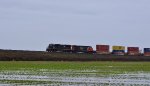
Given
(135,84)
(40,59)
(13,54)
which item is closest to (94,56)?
(40,59)

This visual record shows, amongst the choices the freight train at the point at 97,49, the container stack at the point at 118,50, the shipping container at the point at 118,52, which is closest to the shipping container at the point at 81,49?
the freight train at the point at 97,49

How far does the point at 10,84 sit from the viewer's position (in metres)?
34.7

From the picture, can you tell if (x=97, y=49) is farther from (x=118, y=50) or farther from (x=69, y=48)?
(x=69, y=48)

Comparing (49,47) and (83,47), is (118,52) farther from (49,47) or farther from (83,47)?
(49,47)

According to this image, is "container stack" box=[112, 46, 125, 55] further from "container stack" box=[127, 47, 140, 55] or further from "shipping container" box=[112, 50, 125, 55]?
"container stack" box=[127, 47, 140, 55]

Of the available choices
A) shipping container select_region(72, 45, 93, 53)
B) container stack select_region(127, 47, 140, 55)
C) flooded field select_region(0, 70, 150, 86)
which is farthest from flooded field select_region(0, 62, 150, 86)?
container stack select_region(127, 47, 140, 55)

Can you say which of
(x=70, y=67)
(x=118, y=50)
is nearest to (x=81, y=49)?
(x=118, y=50)

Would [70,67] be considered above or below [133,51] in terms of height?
below

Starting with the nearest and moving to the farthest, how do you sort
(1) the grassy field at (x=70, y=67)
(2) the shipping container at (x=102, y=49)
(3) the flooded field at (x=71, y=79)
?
(3) the flooded field at (x=71, y=79)
(1) the grassy field at (x=70, y=67)
(2) the shipping container at (x=102, y=49)

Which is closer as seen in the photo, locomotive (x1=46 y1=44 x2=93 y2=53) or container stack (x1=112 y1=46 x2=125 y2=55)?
locomotive (x1=46 y1=44 x2=93 y2=53)

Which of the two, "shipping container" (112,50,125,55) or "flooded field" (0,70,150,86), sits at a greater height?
"shipping container" (112,50,125,55)

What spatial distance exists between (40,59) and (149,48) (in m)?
48.2

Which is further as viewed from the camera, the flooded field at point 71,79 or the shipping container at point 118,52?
the shipping container at point 118,52

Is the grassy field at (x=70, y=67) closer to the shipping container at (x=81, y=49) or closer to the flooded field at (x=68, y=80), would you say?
the flooded field at (x=68, y=80)
